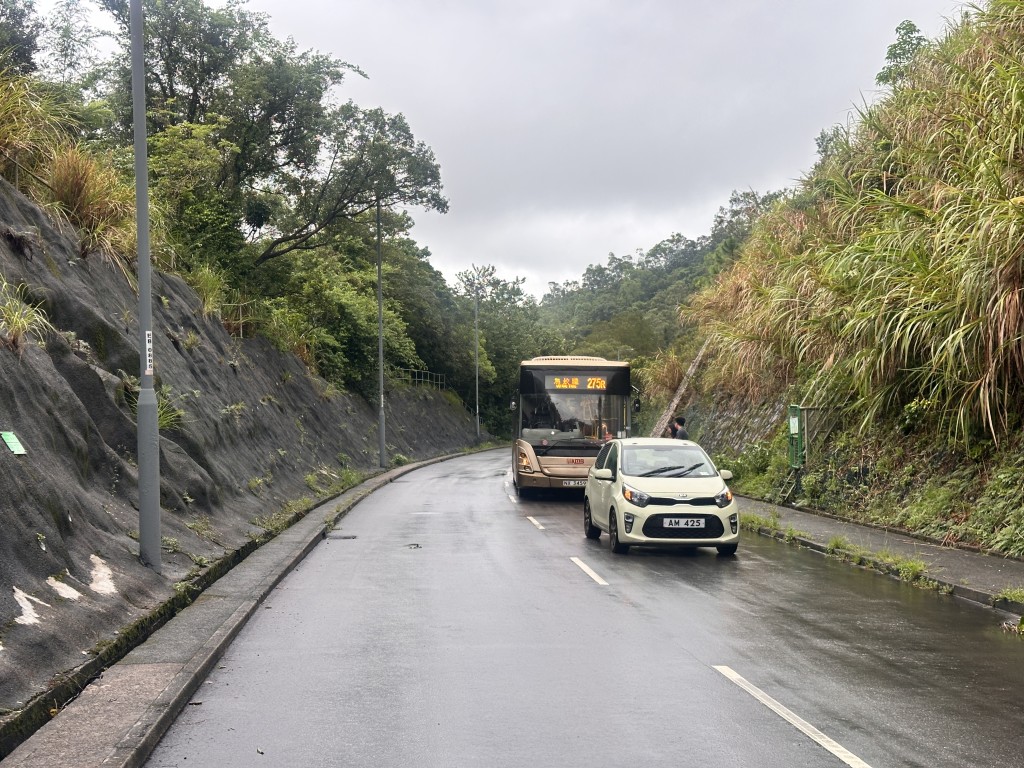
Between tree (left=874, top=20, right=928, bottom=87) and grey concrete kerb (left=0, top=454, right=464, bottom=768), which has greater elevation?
tree (left=874, top=20, right=928, bottom=87)

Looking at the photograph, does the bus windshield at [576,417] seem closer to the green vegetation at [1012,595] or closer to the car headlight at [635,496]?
the car headlight at [635,496]

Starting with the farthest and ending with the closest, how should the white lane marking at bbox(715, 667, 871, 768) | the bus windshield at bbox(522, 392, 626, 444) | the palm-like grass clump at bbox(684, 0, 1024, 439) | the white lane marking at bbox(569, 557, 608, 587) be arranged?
1. the bus windshield at bbox(522, 392, 626, 444)
2. the palm-like grass clump at bbox(684, 0, 1024, 439)
3. the white lane marking at bbox(569, 557, 608, 587)
4. the white lane marking at bbox(715, 667, 871, 768)

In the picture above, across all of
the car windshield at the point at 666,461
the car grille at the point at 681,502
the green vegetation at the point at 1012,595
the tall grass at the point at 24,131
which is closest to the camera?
the green vegetation at the point at 1012,595

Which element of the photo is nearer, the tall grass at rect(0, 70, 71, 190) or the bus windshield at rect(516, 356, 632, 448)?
the tall grass at rect(0, 70, 71, 190)

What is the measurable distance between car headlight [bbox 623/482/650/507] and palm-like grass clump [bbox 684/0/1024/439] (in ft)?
15.7

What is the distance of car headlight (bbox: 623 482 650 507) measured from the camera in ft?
45.9

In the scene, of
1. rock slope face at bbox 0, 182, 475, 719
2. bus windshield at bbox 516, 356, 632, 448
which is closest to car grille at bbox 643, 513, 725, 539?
rock slope face at bbox 0, 182, 475, 719

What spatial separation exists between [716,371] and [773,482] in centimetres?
886

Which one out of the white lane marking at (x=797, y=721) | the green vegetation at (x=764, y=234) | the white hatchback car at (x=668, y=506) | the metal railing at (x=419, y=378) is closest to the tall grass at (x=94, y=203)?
the green vegetation at (x=764, y=234)

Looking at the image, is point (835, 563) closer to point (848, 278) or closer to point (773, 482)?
point (848, 278)

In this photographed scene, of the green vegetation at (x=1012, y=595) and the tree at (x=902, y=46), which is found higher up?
the tree at (x=902, y=46)

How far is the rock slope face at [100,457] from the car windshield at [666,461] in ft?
19.3

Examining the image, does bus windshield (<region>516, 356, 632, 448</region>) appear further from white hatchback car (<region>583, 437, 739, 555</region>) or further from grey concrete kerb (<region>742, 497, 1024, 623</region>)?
white hatchback car (<region>583, 437, 739, 555</region>)

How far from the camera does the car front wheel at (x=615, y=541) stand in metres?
14.3
